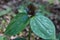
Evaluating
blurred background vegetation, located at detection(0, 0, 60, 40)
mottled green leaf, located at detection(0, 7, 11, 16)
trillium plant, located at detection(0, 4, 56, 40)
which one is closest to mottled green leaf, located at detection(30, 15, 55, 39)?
trillium plant, located at detection(0, 4, 56, 40)

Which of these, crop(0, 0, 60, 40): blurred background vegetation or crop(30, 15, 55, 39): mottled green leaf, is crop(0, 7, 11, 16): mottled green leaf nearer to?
crop(0, 0, 60, 40): blurred background vegetation

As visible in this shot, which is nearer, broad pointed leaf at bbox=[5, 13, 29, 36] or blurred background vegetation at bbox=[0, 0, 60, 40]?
broad pointed leaf at bbox=[5, 13, 29, 36]

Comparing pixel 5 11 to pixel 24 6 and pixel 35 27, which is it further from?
pixel 35 27

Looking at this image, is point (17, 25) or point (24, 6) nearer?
point (17, 25)

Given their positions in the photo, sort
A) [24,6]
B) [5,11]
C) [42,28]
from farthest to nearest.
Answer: [24,6], [5,11], [42,28]

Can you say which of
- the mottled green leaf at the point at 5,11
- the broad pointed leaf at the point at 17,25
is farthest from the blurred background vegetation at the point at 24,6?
the broad pointed leaf at the point at 17,25

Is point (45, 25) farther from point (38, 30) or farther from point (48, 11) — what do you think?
point (48, 11)

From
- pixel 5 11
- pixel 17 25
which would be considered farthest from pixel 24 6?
pixel 17 25
